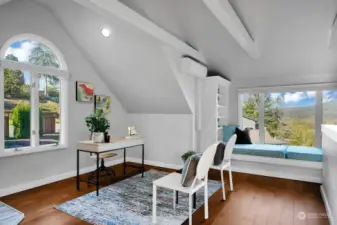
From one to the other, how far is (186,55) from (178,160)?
2.19 m

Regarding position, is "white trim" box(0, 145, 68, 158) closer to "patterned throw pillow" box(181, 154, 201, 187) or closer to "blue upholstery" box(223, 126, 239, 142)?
"patterned throw pillow" box(181, 154, 201, 187)

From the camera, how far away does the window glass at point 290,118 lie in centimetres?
434

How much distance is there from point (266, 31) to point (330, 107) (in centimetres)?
212

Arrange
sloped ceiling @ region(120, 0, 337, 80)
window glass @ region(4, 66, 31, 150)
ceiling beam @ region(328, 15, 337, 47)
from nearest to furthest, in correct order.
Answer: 1. ceiling beam @ region(328, 15, 337, 47)
2. sloped ceiling @ region(120, 0, 337, 80)
3. window glass @ region(4, 66, 31, 150)

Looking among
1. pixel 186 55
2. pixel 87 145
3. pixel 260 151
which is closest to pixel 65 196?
pixel 87 145

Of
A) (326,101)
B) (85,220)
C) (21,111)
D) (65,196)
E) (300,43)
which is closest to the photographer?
(85,220)

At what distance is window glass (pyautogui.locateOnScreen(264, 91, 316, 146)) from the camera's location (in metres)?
4.34

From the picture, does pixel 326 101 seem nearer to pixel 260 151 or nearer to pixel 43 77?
pixel 260 151

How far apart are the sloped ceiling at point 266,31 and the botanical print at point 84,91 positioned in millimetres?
1734

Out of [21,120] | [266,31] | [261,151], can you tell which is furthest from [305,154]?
[21,120]

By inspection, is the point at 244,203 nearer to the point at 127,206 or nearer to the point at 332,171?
the point at 332,171

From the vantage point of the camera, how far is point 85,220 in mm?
2393

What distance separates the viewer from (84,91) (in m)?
4.15

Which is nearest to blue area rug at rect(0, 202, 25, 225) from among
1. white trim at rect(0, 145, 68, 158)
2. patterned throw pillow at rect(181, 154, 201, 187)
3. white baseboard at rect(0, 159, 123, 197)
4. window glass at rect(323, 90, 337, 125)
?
white baseboard at rect(0, 159, 123, 197)
